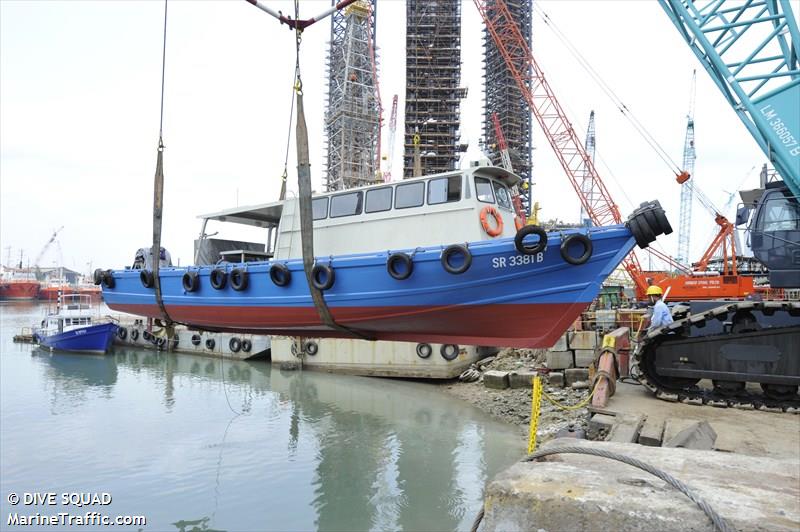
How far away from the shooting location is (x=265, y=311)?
8836mm

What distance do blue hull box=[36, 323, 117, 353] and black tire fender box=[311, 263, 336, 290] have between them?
3237 cm

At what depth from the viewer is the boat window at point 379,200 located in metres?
8.53

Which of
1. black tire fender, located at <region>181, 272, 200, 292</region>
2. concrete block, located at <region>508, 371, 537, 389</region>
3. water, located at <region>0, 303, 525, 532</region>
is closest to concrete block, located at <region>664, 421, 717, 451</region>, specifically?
→ water, located at <region>0, 303, 525, 532</region>

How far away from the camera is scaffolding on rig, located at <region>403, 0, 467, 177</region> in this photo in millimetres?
60531

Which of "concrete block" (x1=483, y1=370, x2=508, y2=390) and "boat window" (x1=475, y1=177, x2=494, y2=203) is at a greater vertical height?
"boat window" (x1=475, y1=177, x2=494, y2=203)

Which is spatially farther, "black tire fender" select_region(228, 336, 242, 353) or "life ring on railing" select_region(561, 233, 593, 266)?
"black tire fender" select_region(228, 336, 242, 353)

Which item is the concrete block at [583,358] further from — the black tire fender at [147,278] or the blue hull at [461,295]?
the black tire fender at [147,278]

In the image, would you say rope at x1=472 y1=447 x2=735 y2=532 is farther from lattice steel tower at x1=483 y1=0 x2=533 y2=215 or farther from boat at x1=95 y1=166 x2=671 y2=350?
lattice steel tower at x1=483 y1=0 x2=533 y2=215

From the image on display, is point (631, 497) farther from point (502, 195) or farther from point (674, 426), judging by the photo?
point (502, 195)

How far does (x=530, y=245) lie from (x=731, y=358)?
479 cm

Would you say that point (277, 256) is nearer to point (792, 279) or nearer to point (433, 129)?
point (792, 279)

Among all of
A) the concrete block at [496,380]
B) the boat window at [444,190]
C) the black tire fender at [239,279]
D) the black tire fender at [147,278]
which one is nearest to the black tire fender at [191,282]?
the black tire fender at [239,279]

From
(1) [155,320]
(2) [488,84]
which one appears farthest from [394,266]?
(2) [488,84]

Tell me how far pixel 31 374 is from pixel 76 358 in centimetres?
591
